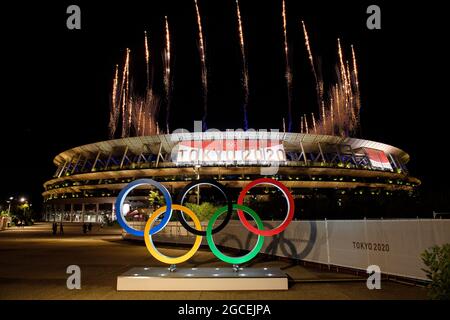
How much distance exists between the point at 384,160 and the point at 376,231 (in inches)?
3004

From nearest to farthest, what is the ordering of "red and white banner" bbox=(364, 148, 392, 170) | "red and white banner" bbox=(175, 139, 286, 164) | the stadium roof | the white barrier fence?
the white barrier fence
"red and white banner" bbox=(175, 139, 286, 164)
the stadium roof
"red and white banner" bbox=(364, 148, 392, 170)

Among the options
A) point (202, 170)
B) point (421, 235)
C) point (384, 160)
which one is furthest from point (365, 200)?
point (384, 160)

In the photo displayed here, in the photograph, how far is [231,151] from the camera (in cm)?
6712

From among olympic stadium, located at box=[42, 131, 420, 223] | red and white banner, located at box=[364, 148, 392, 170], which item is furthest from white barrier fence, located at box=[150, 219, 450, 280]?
red and white banner, located at box=[364, 148, 392, 170]

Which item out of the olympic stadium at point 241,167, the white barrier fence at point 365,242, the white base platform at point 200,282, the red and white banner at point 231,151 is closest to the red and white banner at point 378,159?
the olympic stadium at point 241,167

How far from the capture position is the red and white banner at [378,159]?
78875 mm

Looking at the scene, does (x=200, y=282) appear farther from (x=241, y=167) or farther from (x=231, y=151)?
(x=231, y=151)

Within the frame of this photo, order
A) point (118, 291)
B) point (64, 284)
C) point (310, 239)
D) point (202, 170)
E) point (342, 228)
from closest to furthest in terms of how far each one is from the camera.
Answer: point (118, 291), point (64, 284), point (342, 228), point (310, 239), point (202, 170)

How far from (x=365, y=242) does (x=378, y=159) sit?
7420 centimetres

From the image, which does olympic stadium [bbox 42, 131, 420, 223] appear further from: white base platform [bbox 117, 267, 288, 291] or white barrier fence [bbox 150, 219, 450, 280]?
white base platform [bbox 117, 267, 288, 291]

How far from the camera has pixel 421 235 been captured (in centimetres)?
1039

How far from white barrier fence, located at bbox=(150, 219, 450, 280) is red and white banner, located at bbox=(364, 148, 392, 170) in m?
66.3

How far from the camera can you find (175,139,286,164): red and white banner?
66.2 meters
